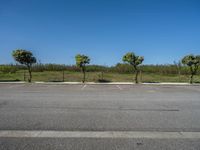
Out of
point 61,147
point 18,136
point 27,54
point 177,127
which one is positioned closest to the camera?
point 61,147

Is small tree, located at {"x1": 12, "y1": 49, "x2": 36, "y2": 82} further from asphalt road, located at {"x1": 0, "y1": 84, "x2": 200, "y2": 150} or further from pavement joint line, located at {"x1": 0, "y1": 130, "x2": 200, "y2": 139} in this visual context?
pavement joint line, located at {"x1": 0, "y1": 130, "x2": 200, "y2": 139}

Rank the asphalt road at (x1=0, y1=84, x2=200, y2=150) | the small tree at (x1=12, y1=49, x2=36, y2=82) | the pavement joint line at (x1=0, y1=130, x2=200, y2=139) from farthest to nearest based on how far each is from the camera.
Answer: the small tree at (x1=12, y1=49, x2=36, y2=82), the pavement joint line at (x1=0, y1=130, x2=200, y2=139), the asphalt road at (x1=0, y1=84, x2=200, y2=150)

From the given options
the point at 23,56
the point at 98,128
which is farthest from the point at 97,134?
the point at 23,56

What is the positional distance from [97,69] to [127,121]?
114 ft

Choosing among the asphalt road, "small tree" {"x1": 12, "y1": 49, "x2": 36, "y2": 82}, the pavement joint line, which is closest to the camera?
the asphalt road

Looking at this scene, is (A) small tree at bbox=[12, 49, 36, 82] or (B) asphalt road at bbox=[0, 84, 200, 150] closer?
(B) asphalt road at bbox=[0, 84, 200, 150]

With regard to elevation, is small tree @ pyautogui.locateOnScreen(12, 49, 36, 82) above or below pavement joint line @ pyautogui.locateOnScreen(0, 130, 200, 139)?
above

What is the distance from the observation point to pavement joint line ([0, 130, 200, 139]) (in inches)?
160

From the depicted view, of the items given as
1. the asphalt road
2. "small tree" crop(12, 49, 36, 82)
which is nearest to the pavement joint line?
the asphalt road

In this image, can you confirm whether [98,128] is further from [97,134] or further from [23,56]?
[23,56]

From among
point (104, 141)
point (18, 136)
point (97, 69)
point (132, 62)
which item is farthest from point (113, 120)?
point (97, 69)

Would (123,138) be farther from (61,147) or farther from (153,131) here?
(61,147)

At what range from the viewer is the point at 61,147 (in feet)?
11.5

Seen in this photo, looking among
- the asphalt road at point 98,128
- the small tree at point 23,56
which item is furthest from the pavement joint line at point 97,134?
the small tree at point 23,56
